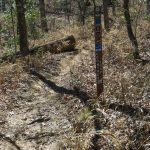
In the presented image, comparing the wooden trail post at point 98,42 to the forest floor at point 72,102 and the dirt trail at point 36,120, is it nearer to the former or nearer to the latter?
Answer: the forest floor at point 72,102

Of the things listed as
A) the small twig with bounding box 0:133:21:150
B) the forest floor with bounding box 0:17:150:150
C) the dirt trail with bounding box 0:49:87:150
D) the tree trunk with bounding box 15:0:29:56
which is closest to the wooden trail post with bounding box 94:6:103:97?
the forest floor with bounding box 0:17:150:150

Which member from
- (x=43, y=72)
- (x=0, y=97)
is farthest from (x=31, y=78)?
(x=0, y=97)

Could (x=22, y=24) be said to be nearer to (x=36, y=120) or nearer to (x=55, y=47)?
(x=55, y=47)

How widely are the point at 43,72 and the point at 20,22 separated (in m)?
3.17

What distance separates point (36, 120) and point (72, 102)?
1.48 meters

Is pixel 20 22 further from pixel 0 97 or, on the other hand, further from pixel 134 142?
pixel 134 142

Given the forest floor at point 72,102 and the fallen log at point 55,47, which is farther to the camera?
the fallen log at point 55,47

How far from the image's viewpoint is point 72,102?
11.1m

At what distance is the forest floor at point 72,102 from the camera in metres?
8.20

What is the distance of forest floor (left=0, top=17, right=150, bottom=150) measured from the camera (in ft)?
26.9

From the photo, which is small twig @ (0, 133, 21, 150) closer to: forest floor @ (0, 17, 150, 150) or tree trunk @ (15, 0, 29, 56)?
forest floor @ (0, 17, 150, 150)

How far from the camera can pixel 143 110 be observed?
30.4 feet

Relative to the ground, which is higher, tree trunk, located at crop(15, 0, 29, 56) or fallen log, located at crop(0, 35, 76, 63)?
tree trunk, located at crop(15, 0, 29, 56)

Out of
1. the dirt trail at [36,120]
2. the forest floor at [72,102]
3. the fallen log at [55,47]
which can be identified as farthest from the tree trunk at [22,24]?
the dirt trail at [36,120]
